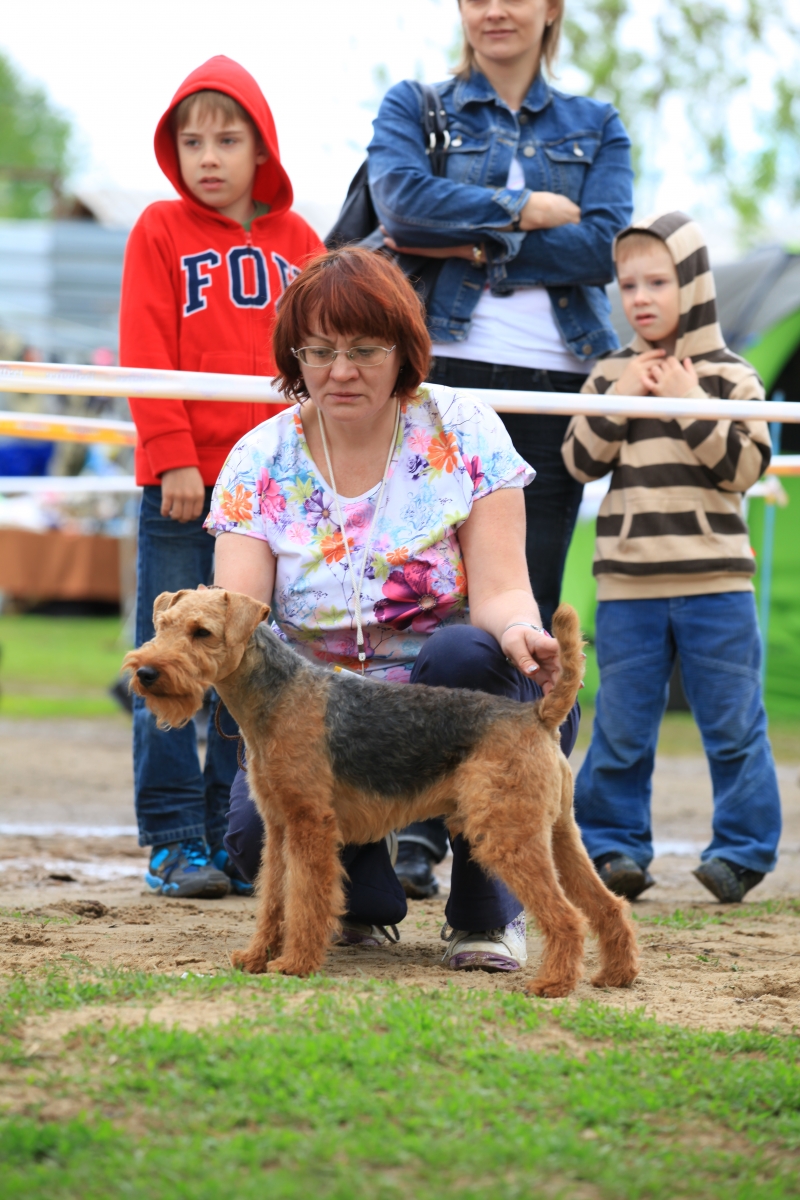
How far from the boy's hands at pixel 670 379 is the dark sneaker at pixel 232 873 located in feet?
7.97

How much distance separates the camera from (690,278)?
5.00 meters

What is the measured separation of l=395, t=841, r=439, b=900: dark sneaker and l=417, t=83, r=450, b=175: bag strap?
2635 millimetres

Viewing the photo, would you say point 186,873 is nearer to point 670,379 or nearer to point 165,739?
point 165,739

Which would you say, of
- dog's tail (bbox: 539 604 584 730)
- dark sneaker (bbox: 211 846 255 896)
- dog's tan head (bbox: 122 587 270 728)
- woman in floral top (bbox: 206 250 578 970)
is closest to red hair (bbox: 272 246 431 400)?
woman in floral top (bbox: 206 250 578 970)

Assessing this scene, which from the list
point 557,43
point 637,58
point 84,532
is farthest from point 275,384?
point 637,58

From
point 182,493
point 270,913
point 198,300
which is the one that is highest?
point 198,300

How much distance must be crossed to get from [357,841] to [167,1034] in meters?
0.88

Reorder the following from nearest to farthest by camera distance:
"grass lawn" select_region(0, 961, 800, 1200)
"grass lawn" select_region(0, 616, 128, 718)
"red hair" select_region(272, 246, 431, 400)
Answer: "grass lawn" select_region(0, 961, 800, 1200)
"red hair" select_region(272, 246, 431, 400)
"grass lawn" select_region(0, 616, 128, 718)

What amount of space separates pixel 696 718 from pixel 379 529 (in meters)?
2.00

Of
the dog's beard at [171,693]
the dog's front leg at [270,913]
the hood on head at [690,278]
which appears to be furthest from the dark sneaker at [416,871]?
the hood on head at [690,278]

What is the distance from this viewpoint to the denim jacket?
4719mm

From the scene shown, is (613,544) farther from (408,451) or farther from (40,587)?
(40,587)

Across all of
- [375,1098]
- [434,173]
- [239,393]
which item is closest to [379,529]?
[239,393]

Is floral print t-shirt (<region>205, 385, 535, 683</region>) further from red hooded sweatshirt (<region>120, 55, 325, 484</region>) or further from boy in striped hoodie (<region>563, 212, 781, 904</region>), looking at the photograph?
boy in striped hoodie (<region>563, 212, 781, 904</region>)
